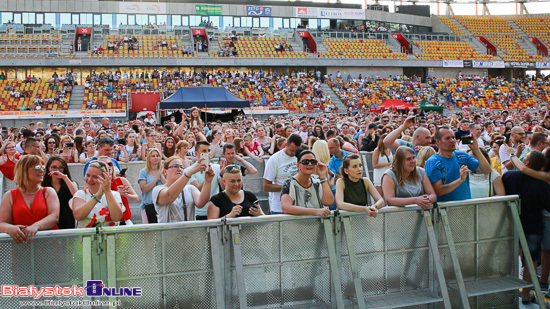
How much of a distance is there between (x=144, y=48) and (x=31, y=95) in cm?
1129

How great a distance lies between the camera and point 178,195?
5000 millimetres

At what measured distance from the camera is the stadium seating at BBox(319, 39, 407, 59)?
47219 mm

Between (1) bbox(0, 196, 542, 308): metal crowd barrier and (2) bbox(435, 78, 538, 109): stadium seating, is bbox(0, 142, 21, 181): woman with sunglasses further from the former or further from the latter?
(2) bbox(435, 78, 538, 109): stadium seating

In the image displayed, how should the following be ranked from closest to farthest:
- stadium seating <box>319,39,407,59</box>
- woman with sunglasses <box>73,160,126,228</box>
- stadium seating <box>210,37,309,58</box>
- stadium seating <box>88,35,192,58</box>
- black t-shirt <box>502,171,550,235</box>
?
woman with sunglasses <box>73,160,126,228</box> → black t-shirt <box>502,171,550,235</box> → stadium seating <box>88,35,192,58</box> → stadium seating <box>210,37,309,58</box> → stadium seating <box>319,39,407,59</box>

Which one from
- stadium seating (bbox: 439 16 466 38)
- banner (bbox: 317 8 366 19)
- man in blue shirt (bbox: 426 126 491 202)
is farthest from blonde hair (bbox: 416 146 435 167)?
stadium seating (bbox: 439 16 466 38)

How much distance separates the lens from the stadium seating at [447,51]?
49656mm

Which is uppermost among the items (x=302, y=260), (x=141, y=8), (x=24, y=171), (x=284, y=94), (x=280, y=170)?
(x=141, y=8)

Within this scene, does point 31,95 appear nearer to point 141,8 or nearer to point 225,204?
point 141,8

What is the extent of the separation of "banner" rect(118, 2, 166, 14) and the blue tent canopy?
29465mm

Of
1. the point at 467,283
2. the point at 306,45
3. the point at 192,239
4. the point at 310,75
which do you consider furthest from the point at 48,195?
the point at 306,45

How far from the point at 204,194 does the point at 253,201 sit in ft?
1.78

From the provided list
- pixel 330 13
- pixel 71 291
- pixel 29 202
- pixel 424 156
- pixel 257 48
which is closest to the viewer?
pixel 71 291

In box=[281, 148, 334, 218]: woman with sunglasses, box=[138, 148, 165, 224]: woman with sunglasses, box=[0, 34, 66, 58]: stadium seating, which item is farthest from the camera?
box=[0, 34, 66, 58]: stadium seating

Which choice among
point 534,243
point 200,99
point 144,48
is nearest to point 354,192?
point 534,243
